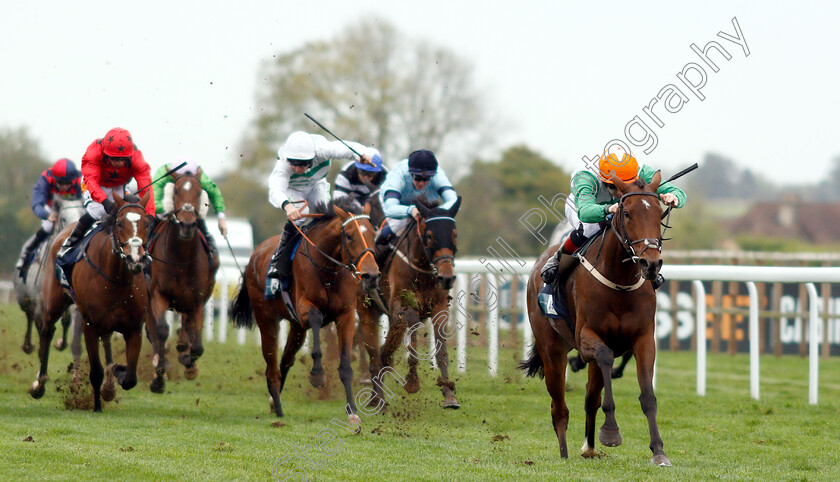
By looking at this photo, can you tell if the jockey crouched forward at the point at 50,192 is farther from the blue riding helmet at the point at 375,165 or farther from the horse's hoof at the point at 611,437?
the horse's hoof at the point at 611,437

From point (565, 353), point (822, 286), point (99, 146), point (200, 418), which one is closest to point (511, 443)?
point (565, 353)

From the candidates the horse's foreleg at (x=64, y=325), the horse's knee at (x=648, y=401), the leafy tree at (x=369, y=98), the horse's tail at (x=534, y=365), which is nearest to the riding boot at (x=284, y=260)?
the horse's tail at (x=534, y=365)

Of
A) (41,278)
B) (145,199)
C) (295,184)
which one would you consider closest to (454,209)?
(295,184)

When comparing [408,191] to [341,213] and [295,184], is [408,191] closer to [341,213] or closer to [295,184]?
[295,184]

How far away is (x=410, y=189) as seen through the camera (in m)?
8.40

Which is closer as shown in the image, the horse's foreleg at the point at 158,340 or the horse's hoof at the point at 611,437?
the horse's hoof at the point at 611,437

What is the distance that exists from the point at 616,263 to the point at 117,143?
427 centimetres

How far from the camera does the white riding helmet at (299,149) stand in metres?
8.02

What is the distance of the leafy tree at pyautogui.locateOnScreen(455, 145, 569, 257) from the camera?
1163 inches

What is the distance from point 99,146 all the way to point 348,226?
2221 mm

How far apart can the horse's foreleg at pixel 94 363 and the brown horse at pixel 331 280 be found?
128cm

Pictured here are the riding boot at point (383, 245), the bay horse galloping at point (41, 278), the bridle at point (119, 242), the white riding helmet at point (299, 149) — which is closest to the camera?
the bridle at point (119, 242)

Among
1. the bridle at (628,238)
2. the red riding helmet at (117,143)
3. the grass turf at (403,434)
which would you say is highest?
the red riding helmet at (117,143)

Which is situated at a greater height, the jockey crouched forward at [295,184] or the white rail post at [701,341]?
the jockey crouched forward at [295,184]
